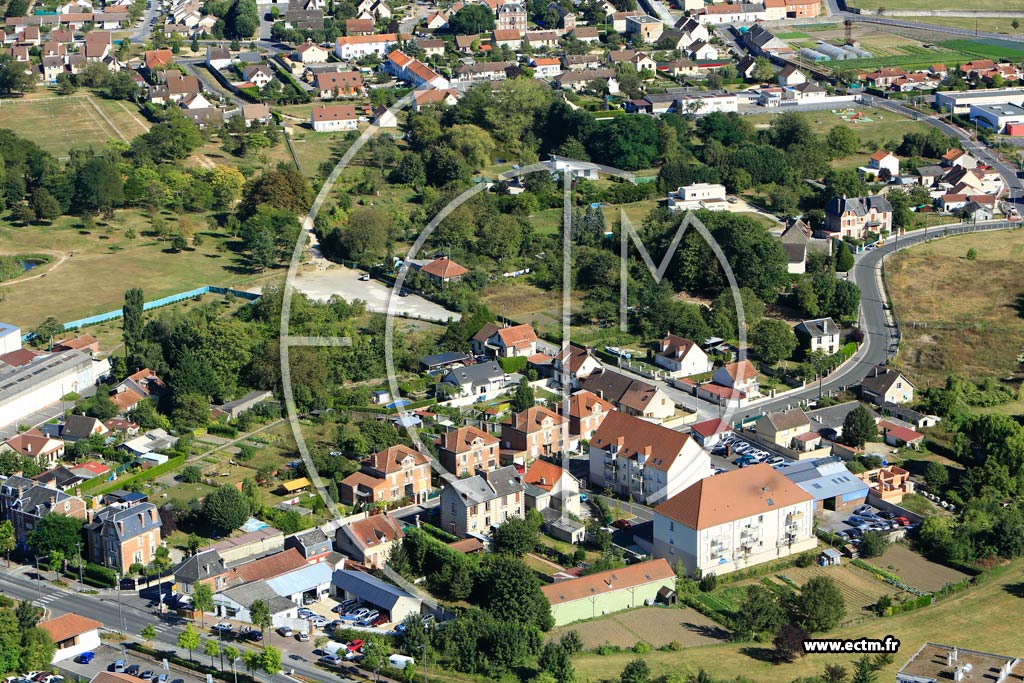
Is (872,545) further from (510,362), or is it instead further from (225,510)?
(225,510)

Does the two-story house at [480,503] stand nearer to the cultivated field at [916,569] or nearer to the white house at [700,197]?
the cultivated field at [916,569]

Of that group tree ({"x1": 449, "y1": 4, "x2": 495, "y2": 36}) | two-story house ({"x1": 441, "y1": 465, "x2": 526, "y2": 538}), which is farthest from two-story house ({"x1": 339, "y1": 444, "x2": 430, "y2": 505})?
tree ({"x1": 449, "y1": 4, "x2": 495, "y2": 36})

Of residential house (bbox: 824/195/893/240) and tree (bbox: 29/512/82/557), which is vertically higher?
residential house (bbox: 824/195/893/240)

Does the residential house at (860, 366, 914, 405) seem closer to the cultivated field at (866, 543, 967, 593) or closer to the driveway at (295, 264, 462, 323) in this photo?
the cultivated field at (866, 543, 967, 593)

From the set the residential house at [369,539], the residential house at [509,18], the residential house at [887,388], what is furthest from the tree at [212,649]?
the residential house at [509,18]

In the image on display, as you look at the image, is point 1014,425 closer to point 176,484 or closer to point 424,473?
point 424,473

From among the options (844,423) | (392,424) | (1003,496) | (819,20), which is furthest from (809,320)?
(819,20)

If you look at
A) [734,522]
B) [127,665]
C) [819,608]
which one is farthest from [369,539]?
[819,608]
